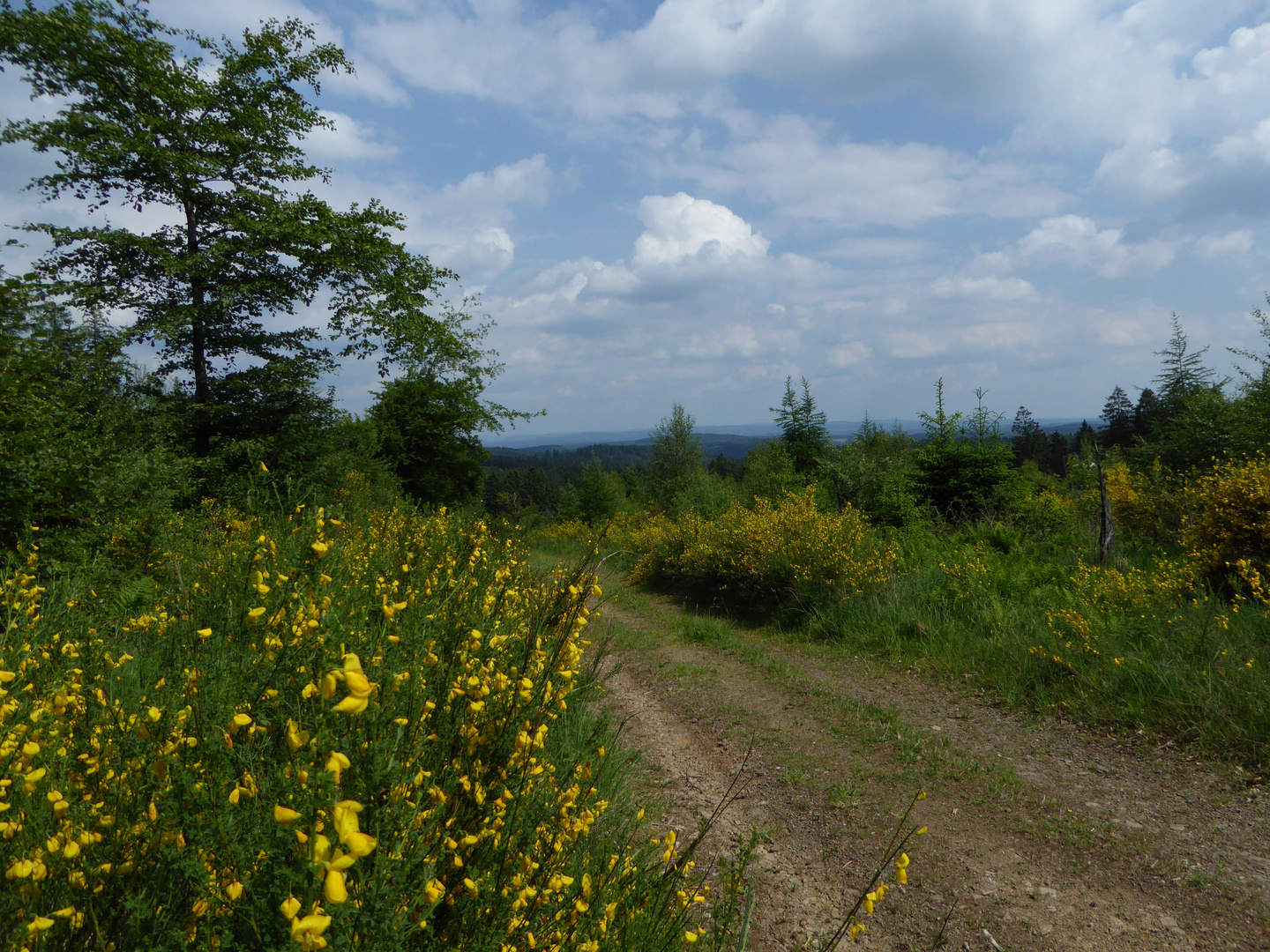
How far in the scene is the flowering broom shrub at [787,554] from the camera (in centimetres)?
791

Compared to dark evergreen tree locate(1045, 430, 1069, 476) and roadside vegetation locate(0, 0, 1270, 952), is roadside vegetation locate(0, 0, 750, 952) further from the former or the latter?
dark evergreen tree locate(1045, 430, 1069, 476)

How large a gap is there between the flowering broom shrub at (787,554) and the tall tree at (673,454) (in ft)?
52.7

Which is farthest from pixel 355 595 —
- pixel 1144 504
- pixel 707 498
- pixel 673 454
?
pixel 673 454

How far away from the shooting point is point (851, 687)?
18.8 feet

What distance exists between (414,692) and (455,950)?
59 centimetres

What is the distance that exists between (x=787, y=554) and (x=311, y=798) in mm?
8011

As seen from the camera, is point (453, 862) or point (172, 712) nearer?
point (453, 862)

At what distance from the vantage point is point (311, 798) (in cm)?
110

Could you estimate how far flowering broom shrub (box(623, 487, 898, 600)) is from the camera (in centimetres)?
791

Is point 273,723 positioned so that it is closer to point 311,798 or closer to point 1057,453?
point 311,798

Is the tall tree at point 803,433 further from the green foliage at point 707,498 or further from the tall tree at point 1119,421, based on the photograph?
the tall tree at point 1119,421

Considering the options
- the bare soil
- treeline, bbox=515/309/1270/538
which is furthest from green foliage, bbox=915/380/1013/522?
the bare soil

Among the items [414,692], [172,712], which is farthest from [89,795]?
[414,692]

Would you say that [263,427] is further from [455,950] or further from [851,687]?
[455,950]
